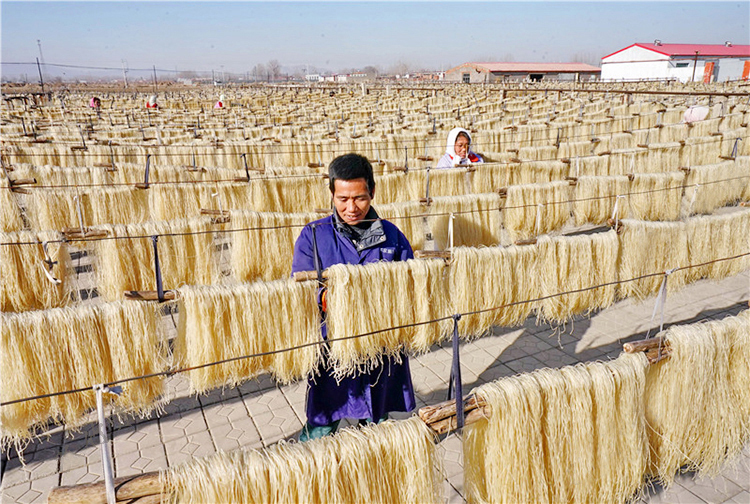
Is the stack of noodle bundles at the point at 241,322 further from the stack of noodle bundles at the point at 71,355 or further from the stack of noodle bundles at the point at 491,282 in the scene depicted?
the stack of noodle bundles at the point at 491,282

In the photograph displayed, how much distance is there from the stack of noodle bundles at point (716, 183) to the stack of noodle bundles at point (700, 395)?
534cm

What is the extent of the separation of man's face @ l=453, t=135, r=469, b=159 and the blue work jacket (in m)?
4.76

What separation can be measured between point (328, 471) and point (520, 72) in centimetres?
7639

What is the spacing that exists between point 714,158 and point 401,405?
1063cm

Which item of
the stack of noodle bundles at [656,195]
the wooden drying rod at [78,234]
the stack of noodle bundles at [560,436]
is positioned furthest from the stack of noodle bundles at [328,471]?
the stack of noodle bundles at [656,195]

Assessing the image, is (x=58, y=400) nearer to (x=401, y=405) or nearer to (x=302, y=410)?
(x=302, y=410)

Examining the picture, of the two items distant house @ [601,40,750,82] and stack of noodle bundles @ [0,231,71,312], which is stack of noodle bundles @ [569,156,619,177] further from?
distant house @ [601,40,750,82]

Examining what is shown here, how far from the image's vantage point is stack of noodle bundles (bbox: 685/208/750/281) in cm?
550

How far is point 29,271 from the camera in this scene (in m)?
4.96

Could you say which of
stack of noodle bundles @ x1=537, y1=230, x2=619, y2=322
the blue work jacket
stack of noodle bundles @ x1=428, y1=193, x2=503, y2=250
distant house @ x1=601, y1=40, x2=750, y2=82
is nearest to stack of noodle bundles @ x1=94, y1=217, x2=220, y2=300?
the blue work jacket

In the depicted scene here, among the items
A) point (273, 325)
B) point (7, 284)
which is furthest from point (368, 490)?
point (7, 284)

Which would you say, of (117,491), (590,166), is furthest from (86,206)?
(590,166)

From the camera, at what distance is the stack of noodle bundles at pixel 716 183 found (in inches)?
320

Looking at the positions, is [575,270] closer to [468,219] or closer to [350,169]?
[468,219]
